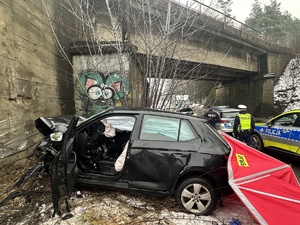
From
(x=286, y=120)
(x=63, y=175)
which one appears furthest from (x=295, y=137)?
(x=63, y=175)

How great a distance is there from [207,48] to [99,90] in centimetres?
818

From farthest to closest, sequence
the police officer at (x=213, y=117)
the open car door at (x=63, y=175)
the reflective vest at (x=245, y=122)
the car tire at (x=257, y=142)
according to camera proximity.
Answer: the police officer at (x=213, y=117), the car tire at (x=257, y=142), the reflective vest at (x=245, y=122), the open car door at (x=63, y=175)

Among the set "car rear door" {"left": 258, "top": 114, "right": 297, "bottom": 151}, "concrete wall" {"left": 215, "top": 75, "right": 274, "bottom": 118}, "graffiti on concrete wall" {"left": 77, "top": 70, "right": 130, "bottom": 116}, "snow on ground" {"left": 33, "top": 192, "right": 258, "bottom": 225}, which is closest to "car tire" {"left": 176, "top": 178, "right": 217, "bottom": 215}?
"snow on ground" {"left": 33, "top": 192, "right": 258, "bottom": 225}

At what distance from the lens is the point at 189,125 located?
11.5ft

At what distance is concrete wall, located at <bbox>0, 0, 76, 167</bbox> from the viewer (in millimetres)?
4868

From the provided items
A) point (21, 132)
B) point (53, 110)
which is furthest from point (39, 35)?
point (21, 132)

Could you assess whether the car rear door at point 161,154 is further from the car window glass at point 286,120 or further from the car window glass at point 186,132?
the car window glass at point 286,120

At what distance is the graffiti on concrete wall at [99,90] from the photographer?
316 inches

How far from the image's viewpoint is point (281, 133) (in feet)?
20.9

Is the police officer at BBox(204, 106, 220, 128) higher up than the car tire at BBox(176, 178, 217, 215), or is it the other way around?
the police officer at BBox(204, 106, 220, 128)

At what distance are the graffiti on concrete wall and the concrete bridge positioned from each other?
772 mm

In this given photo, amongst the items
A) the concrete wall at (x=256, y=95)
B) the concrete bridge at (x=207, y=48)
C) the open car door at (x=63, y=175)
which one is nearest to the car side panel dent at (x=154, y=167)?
the open car door at (x=63, y=175)

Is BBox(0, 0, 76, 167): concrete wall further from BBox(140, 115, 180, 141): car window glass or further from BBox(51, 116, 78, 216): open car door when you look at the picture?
BBox(140, 115, 180, 141): car window glass

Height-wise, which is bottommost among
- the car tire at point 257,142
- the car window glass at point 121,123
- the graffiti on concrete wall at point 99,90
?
the car tire at point 257,142
